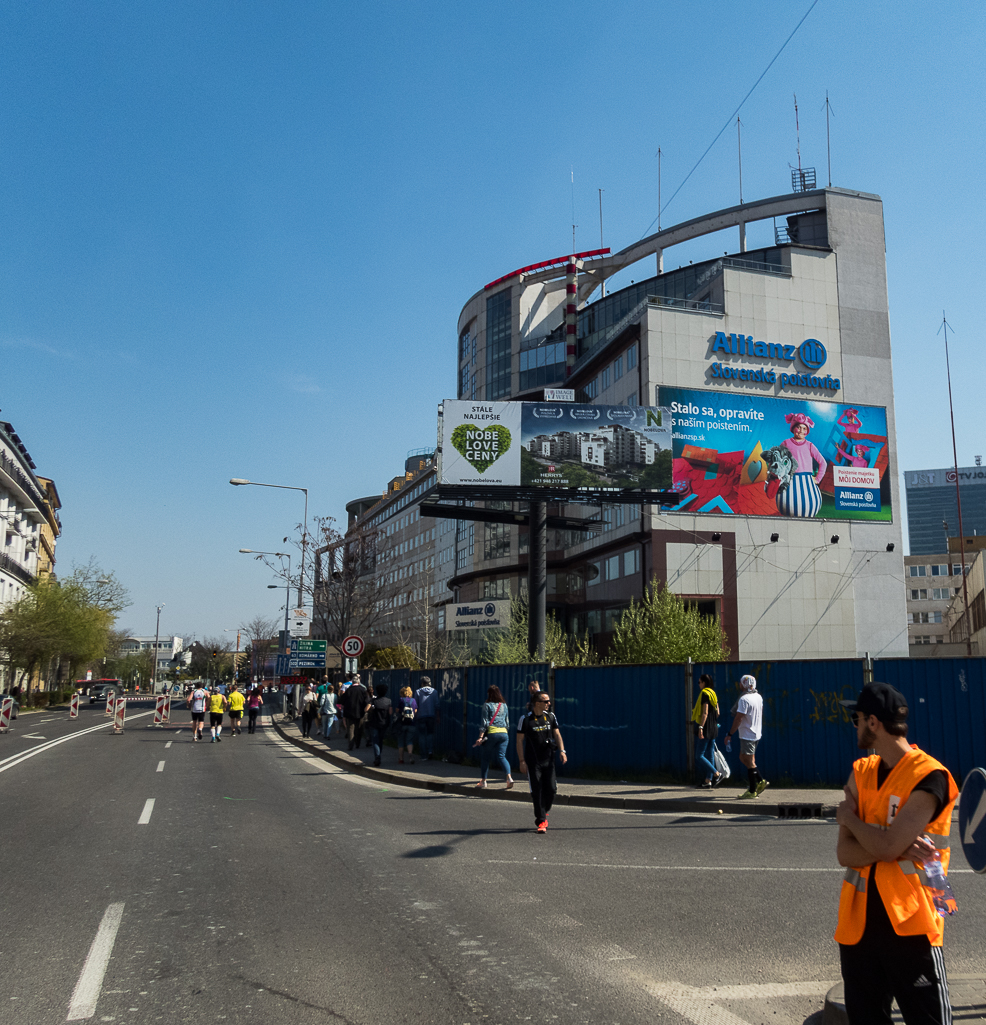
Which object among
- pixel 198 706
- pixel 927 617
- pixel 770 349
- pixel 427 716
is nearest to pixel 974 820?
pixel 427 716

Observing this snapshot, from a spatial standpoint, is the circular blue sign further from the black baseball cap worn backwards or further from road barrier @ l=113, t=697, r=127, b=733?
the black baseball cap worn backwards

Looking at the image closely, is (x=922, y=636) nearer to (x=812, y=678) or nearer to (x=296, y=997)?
Answer: (x=812, y=678)

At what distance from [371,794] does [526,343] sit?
60.3 metres

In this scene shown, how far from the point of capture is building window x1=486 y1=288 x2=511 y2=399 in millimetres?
73062

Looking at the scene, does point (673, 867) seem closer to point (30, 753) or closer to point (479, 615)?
point (30, 753)

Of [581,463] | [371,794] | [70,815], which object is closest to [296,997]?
[70,815]

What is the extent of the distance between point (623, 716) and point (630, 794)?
235 centimetres

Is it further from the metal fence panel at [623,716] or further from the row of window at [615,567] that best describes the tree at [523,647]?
the metal fence panel at [623,716]

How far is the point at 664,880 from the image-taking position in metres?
7.61

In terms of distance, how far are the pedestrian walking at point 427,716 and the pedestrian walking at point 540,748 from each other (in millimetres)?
8236

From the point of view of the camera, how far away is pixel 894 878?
3.16 meters

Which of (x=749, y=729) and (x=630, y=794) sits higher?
(x=749, y=729)

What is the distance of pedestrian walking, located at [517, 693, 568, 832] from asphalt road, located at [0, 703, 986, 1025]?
55 centimetres

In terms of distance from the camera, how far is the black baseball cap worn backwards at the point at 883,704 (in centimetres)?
327
